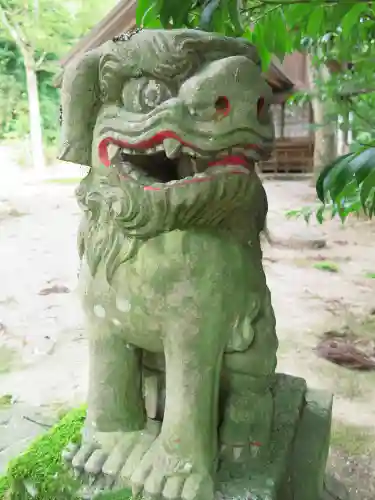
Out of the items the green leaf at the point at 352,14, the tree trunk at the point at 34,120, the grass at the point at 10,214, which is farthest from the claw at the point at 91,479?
the tree trunk at the point at 34,120

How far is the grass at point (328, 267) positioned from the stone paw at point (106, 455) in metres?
2.56

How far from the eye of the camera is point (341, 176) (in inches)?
33.0

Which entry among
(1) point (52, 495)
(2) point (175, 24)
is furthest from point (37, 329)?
(2) point (175, 24)

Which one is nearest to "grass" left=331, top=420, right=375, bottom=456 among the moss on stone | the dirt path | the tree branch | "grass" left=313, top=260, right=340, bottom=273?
the dirt path

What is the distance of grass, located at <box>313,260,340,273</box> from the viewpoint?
3.29m

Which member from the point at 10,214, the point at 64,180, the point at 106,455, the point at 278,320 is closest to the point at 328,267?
the point at 278,320

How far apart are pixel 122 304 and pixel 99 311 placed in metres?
0.05

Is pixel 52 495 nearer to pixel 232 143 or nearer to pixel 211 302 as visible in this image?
pixel 211 302

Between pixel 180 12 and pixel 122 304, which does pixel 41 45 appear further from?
pixel 122 304

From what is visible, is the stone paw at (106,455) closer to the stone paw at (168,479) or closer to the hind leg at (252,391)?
the stone paw at (168,479)

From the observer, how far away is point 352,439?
5.06 feet

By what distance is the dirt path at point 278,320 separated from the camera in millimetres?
1606

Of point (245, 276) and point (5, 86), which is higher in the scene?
point (5, 86)

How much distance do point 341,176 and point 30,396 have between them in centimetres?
131
